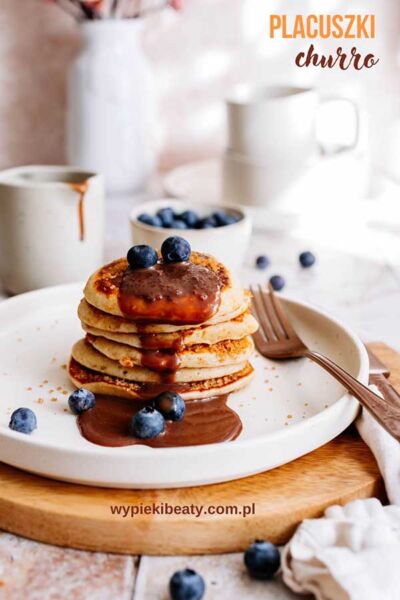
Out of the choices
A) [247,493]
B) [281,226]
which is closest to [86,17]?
[281,226]

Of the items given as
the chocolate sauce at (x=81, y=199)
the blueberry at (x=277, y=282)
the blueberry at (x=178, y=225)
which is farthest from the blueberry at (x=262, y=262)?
the chocolate sauce at (x=81, y=199)

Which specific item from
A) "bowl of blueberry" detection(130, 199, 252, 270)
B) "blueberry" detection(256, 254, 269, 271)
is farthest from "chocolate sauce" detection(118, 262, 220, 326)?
"blueberry" detection(256, 254, 269, 271)

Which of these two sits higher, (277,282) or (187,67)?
(187,67)

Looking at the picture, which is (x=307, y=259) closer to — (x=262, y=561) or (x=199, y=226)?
(x=199, y=226)

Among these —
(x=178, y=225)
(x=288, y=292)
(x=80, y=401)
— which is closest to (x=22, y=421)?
(x=80, y=401)

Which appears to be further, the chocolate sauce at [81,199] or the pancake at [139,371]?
the chocolate sauce at [81,199]

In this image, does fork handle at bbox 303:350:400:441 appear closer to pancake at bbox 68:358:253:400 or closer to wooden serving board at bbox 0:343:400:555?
wooden serving board at bbox 0:343:400:555

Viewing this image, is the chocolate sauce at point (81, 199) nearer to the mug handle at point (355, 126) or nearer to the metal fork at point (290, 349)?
the metal fork at point (290, 349)
